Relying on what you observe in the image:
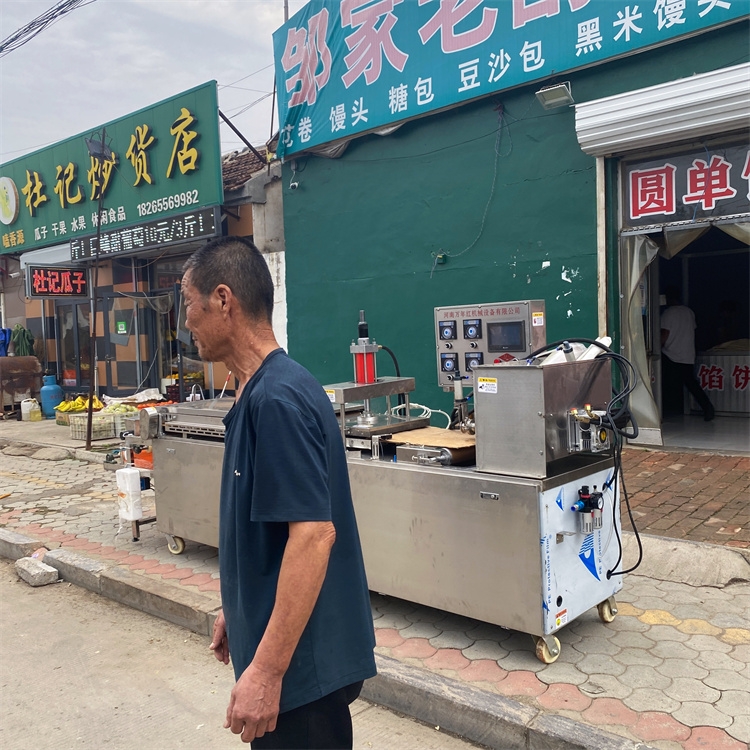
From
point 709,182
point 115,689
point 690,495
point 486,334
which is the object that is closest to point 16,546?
point 115,689

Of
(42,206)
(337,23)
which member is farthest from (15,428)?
(337,23)

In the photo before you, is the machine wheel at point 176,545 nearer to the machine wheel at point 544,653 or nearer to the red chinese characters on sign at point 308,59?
the machine wheel at point 544,653

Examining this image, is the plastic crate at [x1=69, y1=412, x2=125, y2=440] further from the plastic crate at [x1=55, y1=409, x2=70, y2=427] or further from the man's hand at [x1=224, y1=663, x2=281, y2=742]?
the man's hand at [x1=224, y1=663, x2=281, y2=742]

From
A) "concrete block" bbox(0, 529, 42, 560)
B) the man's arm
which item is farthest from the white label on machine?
"concrete block" bbox(0, 529, 42, 560)

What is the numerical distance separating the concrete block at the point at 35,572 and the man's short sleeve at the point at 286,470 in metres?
4.41

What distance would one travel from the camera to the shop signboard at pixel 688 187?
6816mm

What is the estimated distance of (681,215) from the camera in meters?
7.19

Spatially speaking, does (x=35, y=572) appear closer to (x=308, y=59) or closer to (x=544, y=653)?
(x=544, y=653)

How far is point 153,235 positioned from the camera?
39.6 ft

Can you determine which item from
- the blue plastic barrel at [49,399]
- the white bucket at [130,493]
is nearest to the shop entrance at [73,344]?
the blue plastic barrel at [49,399]

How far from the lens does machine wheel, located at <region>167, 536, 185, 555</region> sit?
5.62 meters

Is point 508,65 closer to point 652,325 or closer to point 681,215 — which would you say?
point 681,215

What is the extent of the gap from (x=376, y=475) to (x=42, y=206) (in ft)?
45.2

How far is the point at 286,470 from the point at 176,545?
13.9ft
